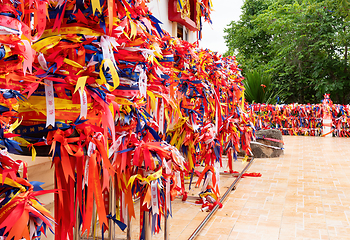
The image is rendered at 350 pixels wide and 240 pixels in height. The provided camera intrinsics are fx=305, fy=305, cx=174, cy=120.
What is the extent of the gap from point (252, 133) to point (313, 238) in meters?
2.94

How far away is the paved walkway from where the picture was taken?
3.71 metres

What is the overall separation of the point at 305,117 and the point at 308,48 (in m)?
8.65

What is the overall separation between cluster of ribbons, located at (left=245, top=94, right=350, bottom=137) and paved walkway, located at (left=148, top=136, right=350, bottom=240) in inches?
311

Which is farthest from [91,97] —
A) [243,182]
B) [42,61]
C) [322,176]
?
[322,176]

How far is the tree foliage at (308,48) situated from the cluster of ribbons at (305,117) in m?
4.21

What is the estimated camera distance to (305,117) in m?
15.2

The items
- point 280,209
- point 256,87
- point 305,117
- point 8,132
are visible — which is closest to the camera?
point 8,132

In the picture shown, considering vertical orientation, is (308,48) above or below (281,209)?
above

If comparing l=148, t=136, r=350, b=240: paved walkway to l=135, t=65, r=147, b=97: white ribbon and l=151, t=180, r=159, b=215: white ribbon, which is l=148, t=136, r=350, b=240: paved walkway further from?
l=135, t=65, r=147, b=97: white ribbon

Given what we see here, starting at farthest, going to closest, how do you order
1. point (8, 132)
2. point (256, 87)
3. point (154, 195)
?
point (256, 87) → point (154, 195) → point (8, 132)

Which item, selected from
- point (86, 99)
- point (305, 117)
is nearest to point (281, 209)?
point (86, 99)

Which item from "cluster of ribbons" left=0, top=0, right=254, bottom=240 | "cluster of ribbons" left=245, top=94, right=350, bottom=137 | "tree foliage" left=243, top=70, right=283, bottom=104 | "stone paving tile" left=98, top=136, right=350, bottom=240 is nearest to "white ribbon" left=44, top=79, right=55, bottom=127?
"cluster of ribbons" left=0, top=0, right=254, bottom=240

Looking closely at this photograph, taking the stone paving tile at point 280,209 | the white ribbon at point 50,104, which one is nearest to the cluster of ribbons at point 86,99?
the white ribbon at point 50,104

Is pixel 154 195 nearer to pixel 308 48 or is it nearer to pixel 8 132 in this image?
pixel 8 132
